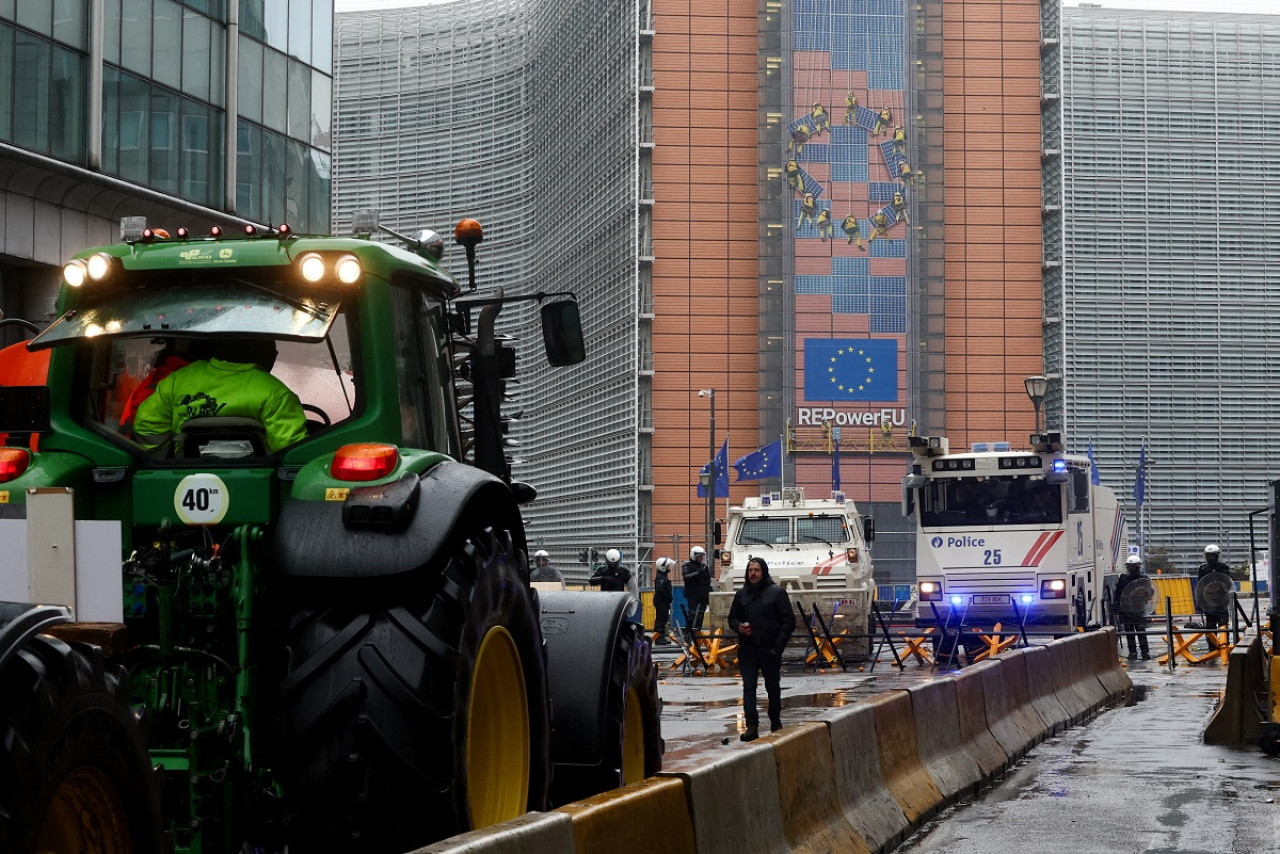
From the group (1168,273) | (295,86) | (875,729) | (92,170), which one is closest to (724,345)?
(1168,273)


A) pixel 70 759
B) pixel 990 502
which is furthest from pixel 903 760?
pixel 990 502

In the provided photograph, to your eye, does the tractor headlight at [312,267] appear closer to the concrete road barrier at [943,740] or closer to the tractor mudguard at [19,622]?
the tractor mudguard at [19,622]

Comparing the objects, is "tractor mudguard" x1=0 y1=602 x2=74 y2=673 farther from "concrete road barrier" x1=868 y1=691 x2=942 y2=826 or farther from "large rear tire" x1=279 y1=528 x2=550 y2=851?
"concrete road barrier" x1=868 y1=691 x2=942 y2=826

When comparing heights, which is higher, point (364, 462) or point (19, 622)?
point (364, 462)

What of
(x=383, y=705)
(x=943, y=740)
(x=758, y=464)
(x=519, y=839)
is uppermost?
(x=758, y=464)

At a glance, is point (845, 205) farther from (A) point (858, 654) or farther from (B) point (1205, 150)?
(A) point (858, 654)

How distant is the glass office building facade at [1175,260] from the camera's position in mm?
135250

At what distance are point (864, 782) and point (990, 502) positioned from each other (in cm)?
2137

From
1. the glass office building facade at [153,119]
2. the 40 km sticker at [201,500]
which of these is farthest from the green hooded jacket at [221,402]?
the glass office building facade at [153,119]

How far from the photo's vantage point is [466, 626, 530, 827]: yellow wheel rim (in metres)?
6.84

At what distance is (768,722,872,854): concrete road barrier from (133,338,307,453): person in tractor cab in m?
3.04

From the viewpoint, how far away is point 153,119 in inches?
1239

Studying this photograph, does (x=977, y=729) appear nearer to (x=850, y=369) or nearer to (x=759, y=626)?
(x=759, y=626)

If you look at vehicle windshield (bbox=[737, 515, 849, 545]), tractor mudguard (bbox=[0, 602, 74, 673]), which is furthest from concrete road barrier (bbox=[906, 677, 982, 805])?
vehicle windshield (bbox=[737, 515, 849, 545])
